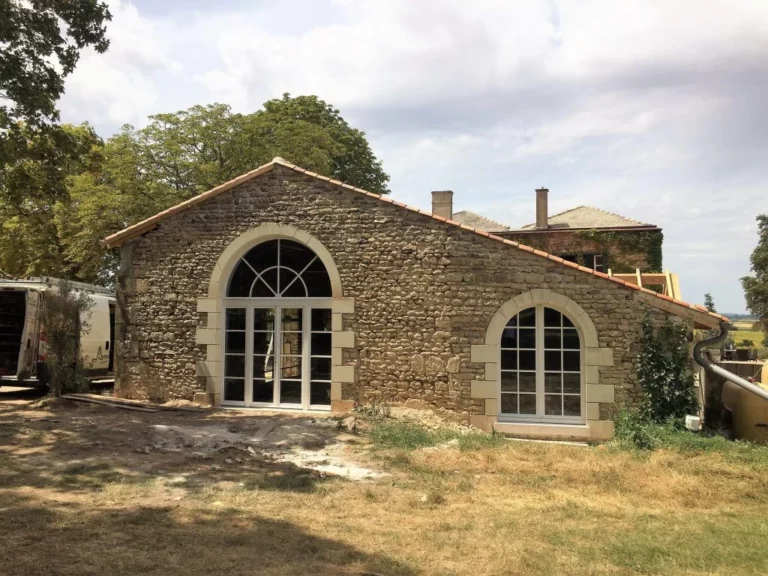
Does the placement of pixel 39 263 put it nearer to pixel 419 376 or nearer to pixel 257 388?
pixel 257 388

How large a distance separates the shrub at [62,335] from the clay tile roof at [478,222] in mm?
15257

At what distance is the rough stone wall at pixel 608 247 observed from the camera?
19.1 m

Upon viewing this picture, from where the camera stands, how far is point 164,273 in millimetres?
11211

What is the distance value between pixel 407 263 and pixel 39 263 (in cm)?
1727

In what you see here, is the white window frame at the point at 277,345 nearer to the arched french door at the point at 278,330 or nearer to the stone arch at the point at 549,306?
the arched french door at the point at 278,330

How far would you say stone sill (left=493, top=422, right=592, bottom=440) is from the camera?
30.3 feet

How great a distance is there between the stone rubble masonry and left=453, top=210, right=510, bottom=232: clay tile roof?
13198 mm

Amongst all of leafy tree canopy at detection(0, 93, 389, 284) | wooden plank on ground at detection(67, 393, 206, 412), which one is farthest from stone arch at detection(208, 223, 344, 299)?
leafy tree canopy at detection(0, 93, 389, 284)

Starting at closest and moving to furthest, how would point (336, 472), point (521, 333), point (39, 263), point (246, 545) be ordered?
point (246, 545) → point (336, 472) → point (521, 333) → point (39, 263)

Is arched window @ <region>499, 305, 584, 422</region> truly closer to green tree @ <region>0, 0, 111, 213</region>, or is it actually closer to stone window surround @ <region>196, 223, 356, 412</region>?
stone window surround @ <region>196, 223, 356, 412</region>

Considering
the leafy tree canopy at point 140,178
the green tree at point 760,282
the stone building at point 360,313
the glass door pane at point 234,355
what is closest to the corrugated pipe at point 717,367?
the stone building at point 360,313

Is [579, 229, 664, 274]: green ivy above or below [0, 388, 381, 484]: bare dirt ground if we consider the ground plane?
above

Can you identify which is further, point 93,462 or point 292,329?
point 292,329

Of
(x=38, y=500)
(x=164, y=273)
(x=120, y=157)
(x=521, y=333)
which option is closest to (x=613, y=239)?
(x=521, y=333)
